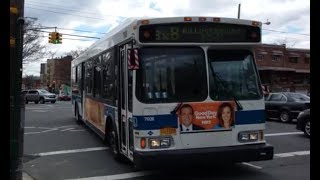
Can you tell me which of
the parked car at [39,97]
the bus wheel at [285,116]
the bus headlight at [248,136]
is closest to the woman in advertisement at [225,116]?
the bus headlight at [248,136]

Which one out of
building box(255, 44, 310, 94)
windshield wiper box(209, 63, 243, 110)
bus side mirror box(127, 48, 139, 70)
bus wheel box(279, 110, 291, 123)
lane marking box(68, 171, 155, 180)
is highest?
building box(255, 44, 310, 94)

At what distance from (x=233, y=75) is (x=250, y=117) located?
2.61 ft

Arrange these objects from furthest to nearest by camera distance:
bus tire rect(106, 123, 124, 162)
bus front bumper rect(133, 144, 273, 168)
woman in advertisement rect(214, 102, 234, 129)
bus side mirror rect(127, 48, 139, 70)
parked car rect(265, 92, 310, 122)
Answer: parked car rect(265, 92, 310, 122) → bus tire rect(106, 123, 124, 162) → woman in advertisement rect(214, 102, 234, 129) → bus side mirror rect(127, 48, 139, 70) → bus front bumper rect(133, 144, 273, 168)

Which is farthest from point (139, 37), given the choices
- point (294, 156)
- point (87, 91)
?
point (87, 91)

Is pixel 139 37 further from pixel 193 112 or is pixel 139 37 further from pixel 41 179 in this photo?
pixel 41 179

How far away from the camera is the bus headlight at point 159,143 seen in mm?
8031

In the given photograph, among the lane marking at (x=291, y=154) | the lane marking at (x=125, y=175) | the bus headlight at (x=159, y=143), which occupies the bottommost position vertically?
the lane marking at (x=125, y=175)

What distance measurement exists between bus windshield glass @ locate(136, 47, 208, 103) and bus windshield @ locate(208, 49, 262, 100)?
0.65ft

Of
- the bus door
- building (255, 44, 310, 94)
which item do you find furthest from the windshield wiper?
building (255, 44, 310, 94)

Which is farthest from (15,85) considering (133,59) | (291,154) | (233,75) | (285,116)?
(285,116)

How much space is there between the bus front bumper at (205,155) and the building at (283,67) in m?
50.7

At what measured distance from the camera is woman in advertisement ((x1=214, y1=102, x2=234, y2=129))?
8.35 m

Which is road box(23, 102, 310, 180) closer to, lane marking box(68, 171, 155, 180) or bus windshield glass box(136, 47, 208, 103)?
lane marking box(68, 171, 155, 180)

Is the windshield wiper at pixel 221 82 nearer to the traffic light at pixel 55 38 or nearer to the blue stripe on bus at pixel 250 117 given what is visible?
the blue stripe on bus at pixel 250 117
